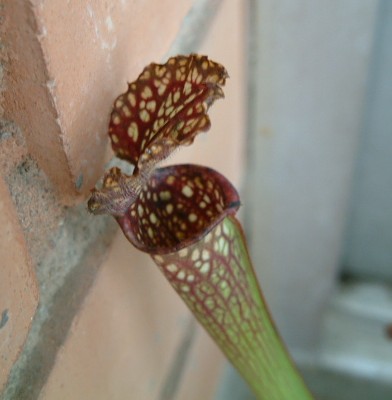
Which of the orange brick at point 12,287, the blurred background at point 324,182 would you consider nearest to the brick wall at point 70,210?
the orange brick at point 12,287

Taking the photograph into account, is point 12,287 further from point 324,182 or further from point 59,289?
point 324,182

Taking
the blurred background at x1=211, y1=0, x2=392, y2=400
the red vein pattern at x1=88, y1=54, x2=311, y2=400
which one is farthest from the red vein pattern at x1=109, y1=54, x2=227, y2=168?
the blurred background at x1=211, y1=0, x2=392, y2=400

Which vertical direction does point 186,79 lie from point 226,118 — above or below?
above

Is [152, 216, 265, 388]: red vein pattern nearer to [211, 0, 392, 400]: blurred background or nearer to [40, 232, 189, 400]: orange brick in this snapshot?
[40, 232, 189, 400]: orange brick

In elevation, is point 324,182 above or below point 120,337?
below

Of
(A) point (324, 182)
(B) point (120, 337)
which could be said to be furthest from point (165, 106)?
(A) point (324, 182)

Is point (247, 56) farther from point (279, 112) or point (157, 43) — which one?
point (157, 43)

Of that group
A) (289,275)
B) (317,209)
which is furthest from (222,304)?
(289,275)

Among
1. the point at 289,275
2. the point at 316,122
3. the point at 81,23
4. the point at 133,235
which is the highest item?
the point at 81,23
